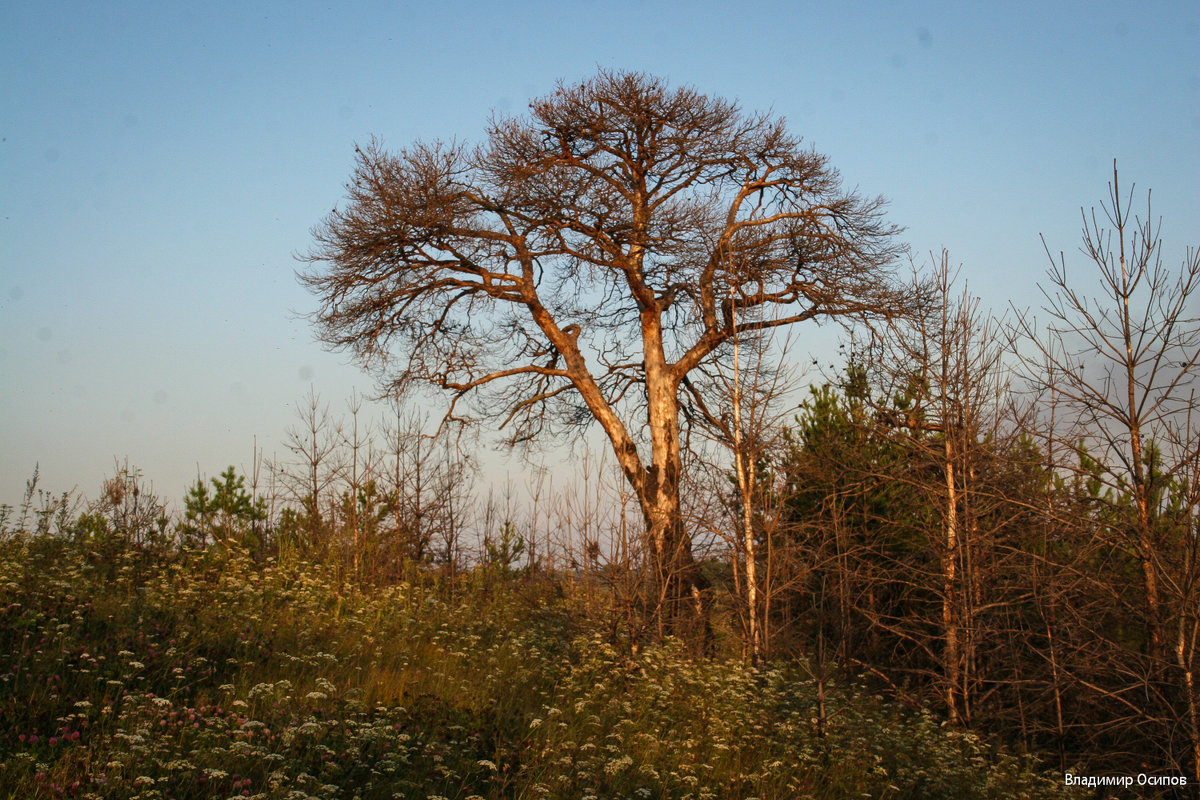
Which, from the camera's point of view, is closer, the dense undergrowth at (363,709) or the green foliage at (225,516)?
the dense undergrowth at (363,709)

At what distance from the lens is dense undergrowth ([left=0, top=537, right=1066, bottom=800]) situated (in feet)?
16.1

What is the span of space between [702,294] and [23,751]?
11.1 metres

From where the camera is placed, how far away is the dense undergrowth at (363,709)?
4918 mm

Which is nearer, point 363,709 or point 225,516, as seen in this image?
point 363,709

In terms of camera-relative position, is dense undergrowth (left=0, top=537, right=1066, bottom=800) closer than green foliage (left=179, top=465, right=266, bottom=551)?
Yes

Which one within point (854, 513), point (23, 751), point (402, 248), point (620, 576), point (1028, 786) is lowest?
point (1028, 786)

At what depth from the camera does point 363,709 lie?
6047 millimetres

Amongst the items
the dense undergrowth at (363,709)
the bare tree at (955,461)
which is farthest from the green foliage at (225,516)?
the bare tree at (955,461)

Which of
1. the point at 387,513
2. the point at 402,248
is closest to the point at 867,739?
the point at 387,513

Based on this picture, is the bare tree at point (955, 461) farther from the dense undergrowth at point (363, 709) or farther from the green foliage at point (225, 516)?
the green foliage at point (225, 516)

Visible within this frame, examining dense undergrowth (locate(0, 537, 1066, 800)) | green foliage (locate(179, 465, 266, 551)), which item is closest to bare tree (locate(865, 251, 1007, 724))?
dense undergrowth (locate(0, 537, 1066, 800))

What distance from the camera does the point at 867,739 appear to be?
7805 mm

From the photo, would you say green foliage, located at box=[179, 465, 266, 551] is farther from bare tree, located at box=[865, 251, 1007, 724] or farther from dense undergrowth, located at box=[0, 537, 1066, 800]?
bare tree, located at box=[865, 251, 1007, 724]

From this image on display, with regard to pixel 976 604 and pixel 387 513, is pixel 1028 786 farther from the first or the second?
pixel 387 513
